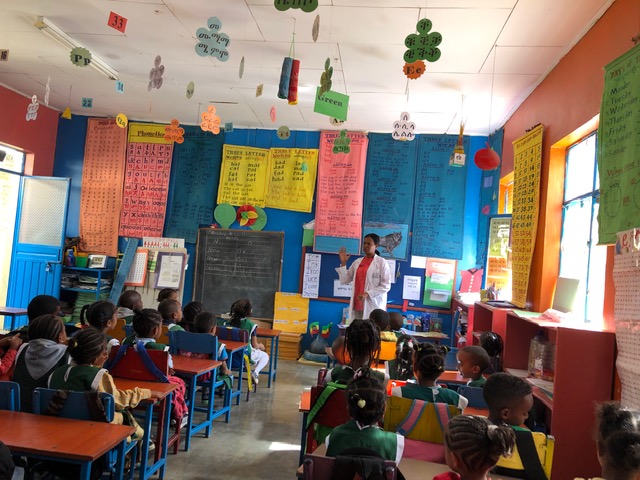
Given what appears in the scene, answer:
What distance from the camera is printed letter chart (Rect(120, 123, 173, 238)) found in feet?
25.2

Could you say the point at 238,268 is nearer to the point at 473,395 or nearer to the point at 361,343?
the point at 361,343

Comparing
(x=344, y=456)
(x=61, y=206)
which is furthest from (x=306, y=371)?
(x=344, y=456)

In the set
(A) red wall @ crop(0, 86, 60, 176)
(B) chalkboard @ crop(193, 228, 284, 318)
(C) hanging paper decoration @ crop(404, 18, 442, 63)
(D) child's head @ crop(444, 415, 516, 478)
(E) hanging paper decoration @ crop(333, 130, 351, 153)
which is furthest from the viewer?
(B) chalkboard @ crop(193, 228, 284, 318)

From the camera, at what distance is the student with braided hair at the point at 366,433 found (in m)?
1.92

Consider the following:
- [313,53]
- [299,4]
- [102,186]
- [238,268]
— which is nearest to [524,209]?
[313,53]

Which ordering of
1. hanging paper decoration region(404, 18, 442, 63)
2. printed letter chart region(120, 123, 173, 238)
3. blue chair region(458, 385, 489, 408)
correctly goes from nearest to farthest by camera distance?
blue chair region(458, 385, 489, 408)
hanging paper decoration region(404, 18, 442, 63)
printed letter chart region(120, 123, 173, 238)

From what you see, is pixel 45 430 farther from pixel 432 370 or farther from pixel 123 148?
pixel 123 148

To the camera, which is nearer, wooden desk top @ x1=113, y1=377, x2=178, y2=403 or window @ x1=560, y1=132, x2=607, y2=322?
wooden desk top @ x1=113, y1=377, x2=178, y2=403

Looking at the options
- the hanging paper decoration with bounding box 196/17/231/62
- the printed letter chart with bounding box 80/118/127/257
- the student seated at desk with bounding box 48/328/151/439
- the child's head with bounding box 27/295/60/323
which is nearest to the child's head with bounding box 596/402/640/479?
the student seated at desk with bounding box 48/328/151/439

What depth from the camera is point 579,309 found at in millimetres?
3926

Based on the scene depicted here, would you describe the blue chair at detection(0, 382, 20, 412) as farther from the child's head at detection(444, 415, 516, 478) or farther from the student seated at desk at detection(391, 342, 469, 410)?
the child's head at detection(444, 415, 516, 478)

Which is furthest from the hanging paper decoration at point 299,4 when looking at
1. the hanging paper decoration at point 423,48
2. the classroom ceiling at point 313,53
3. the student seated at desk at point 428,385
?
the student seated at desk at point 428,385

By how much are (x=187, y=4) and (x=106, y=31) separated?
1.06 metres

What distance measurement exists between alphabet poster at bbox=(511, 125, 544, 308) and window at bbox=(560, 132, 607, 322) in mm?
273
